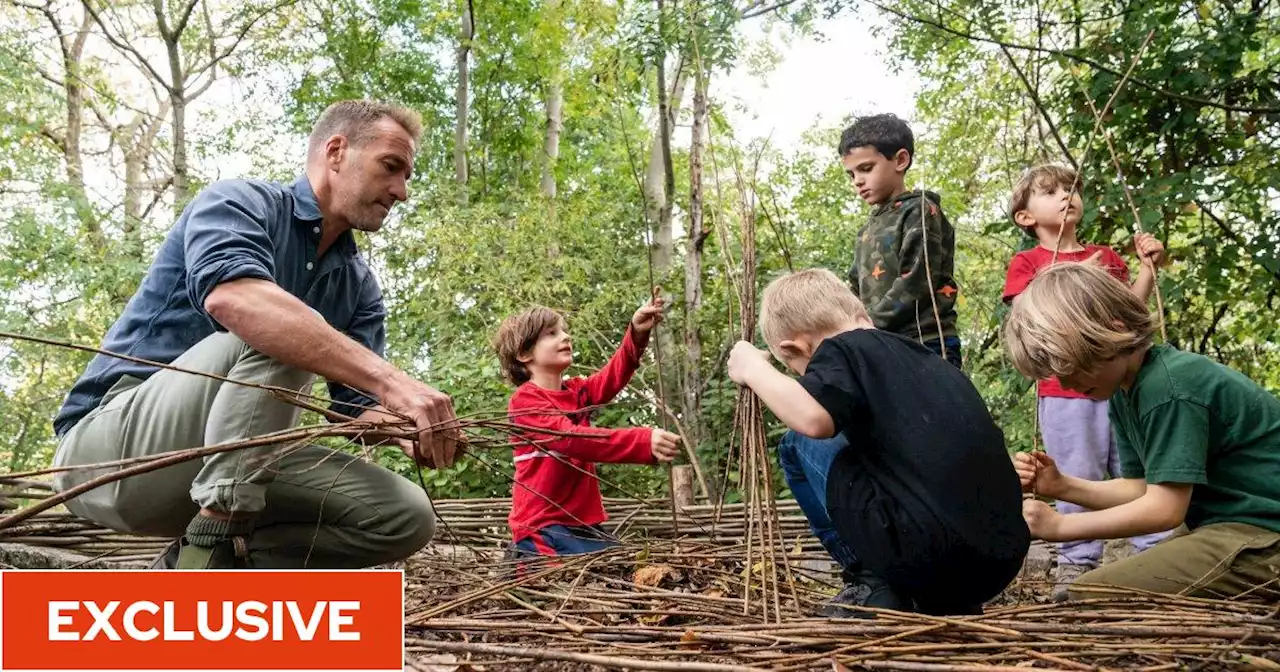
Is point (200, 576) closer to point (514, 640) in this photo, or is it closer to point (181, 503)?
point (181, 503)

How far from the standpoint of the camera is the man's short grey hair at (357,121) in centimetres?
241

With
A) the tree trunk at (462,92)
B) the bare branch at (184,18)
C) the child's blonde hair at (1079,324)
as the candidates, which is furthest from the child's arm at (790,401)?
the bare branch at (184,18)

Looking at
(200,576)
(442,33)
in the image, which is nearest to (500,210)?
(442,33)

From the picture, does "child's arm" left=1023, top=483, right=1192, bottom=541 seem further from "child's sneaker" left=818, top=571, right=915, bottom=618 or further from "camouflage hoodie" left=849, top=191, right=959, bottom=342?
"camouflage hoodie" left=849, top=191, right=959, bottom=342

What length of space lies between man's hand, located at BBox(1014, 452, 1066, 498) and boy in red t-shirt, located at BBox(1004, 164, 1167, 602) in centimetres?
60

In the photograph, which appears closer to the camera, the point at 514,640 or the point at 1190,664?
the point at 1190,664

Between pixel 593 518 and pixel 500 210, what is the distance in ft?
15.9

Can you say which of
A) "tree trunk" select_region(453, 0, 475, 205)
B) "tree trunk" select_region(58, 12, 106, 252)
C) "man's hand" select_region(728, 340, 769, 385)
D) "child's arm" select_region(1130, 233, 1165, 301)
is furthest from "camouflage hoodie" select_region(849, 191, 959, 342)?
"tree trunk" select_region(58, 12, 106, 252)

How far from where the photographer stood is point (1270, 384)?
600 centimetres

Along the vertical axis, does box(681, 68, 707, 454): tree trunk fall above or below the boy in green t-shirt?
above

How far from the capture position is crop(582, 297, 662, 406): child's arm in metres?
2.89

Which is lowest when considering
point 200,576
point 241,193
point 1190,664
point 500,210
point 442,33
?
point 1190,664

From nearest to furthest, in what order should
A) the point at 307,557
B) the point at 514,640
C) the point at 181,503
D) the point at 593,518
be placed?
the point at 514,640
the point at 181,503
the point at 307,557
the point at 593,518

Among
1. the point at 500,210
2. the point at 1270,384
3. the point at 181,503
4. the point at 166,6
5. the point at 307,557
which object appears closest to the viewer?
the point at 181,503
